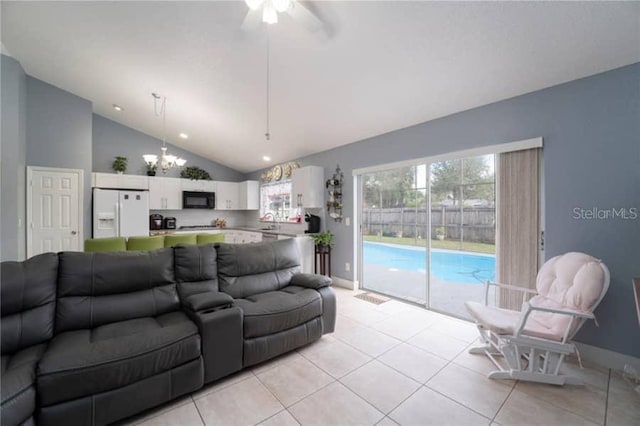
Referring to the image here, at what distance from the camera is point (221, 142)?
18.3 feet

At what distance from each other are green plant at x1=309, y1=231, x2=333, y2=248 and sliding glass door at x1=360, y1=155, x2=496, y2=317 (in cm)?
60

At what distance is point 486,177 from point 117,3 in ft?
15.0

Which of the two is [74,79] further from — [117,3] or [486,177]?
[486,177]

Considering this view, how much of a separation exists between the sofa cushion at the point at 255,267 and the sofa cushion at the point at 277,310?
0.13m

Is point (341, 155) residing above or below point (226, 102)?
below

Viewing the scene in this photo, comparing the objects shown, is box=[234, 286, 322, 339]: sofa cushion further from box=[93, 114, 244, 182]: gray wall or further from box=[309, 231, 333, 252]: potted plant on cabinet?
box=[93, 114, 244, 182]: gray wall

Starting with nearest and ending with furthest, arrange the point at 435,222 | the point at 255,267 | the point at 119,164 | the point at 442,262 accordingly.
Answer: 1. the point at 255,267
2. the point at 435,222
3. the point at 119,164
4. the point at 442,262

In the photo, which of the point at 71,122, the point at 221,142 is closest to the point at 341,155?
the point at 221,142

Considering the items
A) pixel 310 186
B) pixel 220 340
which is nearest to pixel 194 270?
pixel 220 340

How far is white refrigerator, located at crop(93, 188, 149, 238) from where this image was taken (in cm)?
481

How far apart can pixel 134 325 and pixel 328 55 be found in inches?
117

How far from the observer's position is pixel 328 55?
266cm

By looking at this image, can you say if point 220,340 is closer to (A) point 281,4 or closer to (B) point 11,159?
(A) point 281,4

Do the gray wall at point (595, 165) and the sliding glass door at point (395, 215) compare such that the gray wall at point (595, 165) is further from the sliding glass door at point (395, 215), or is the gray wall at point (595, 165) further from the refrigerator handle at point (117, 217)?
the refrigerator handle at point (117, 217)
